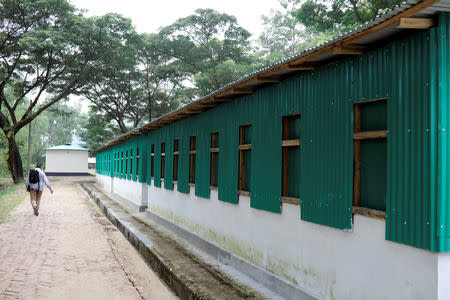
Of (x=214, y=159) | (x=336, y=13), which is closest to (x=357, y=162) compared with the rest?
(x=214, y=159)

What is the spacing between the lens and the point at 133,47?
1209 inches

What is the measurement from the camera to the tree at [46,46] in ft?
84.6

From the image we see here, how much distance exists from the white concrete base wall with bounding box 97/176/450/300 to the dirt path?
173 cm

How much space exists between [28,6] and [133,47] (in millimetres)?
7609

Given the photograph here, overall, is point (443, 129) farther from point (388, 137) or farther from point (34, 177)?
point (34, 177)

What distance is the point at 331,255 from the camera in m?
5.01

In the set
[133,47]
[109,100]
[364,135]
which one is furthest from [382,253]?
[109,100]

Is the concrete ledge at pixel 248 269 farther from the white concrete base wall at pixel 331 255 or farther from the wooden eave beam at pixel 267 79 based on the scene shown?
the wooden eave beam at pixel 267 79

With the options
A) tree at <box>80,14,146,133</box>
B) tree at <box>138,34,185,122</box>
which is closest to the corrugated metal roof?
tree at <box>80,14,146,133</box>

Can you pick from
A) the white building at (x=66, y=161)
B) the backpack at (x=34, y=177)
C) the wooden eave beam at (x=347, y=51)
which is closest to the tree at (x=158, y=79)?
the white building at (x=66, y=161)

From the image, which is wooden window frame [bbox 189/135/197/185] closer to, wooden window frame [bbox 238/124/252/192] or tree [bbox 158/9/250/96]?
wooden window frame [bbox 238/124/252/192]

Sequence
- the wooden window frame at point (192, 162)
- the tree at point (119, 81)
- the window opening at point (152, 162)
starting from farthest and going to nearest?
the tree at point (119, 81) → the window opening at point (152, 162) → the wooden window frame at point (192, 162)

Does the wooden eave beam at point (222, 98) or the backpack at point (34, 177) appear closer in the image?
the wooden eave beam at point (222, 98)

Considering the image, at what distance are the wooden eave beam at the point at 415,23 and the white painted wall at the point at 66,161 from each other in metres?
52.1
